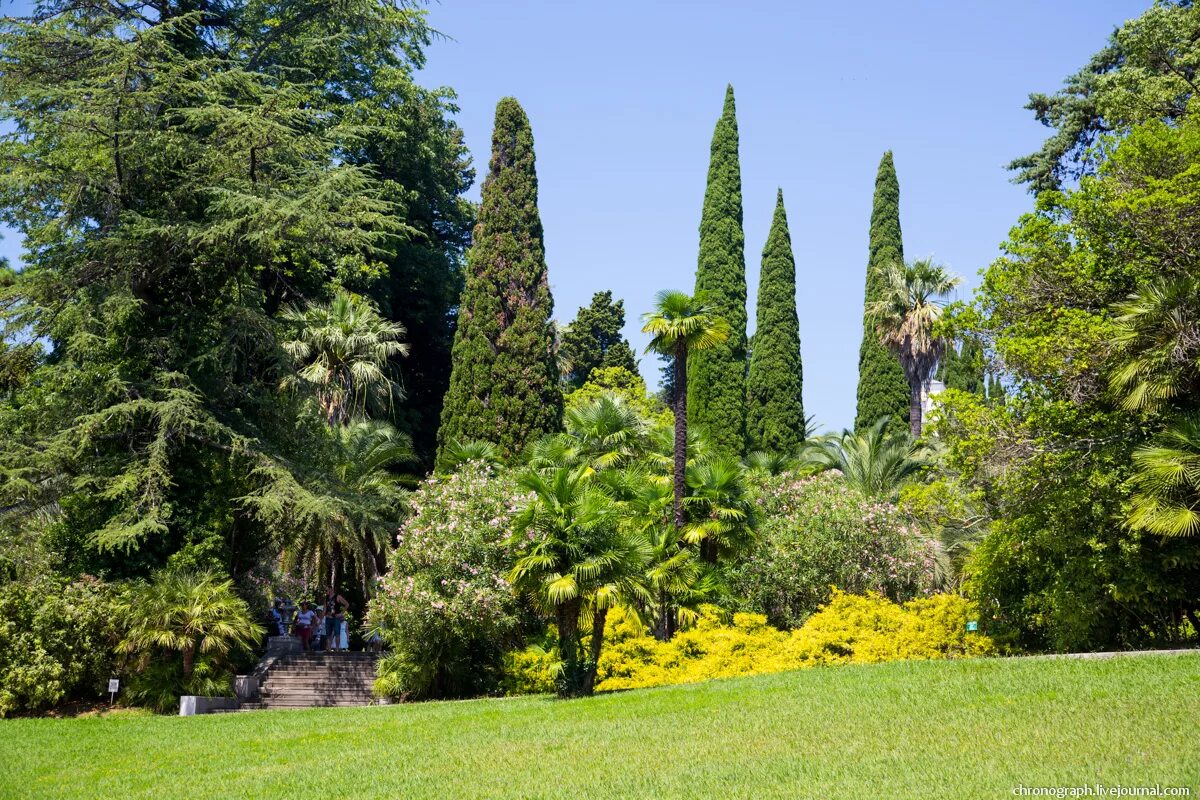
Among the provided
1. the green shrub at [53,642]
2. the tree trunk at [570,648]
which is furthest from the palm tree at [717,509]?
the green shrub at [53,642]

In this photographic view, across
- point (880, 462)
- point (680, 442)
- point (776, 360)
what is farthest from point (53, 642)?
point (776, 360)

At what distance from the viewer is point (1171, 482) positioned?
14766 mm

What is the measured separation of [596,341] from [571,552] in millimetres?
39896

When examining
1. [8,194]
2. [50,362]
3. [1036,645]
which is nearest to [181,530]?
[50,362]

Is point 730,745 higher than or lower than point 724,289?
lower

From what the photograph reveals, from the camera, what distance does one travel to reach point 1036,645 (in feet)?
66.7

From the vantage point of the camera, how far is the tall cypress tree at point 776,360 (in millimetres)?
41969

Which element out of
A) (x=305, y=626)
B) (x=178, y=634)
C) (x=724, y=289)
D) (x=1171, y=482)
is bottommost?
(x=305, y=626)

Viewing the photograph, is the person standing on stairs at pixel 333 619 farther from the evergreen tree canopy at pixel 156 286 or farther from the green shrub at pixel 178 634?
the green shrub at pixel 178 634

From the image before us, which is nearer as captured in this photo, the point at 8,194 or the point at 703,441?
the point at 8,194

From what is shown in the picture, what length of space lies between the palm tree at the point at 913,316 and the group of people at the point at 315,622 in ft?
70.5

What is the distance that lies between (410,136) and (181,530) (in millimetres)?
19342

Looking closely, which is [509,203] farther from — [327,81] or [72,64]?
[72,64]

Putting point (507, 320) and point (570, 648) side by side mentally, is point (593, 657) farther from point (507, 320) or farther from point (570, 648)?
point (507, 320)
